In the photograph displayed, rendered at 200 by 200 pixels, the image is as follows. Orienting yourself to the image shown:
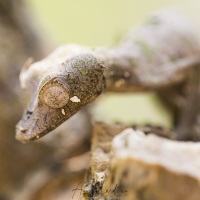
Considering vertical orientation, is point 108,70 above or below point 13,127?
above

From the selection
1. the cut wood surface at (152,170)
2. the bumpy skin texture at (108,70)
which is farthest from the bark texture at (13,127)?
the cut wood surface at (152,170)

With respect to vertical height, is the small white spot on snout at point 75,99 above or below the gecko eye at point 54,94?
below

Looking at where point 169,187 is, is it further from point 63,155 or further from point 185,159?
point 63,155

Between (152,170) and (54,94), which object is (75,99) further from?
(152,170)

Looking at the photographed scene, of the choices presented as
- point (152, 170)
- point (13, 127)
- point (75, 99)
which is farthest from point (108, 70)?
point (13, 127)

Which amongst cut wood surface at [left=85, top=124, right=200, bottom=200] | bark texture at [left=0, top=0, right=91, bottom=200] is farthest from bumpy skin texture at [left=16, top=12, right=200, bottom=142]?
bark texture at [left=0, top=0, right=91, bottom=200]

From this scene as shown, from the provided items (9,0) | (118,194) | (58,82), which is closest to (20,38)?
(9,0)

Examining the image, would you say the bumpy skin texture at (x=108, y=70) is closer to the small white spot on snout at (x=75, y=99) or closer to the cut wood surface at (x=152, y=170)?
the small white spot on snout at (x=75, y=99)

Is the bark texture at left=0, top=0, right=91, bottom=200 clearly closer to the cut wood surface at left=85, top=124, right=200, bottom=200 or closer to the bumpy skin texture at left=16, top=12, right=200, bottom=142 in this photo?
the bumpy skin texture at left=16, top=12, right=200, bottom=142

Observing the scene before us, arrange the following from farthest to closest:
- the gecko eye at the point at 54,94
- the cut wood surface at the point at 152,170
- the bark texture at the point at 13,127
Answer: the bark texture at the point at 13,127 → the gecko eye at the point at 54,94 → the cut wood surface at the point at 152,170
